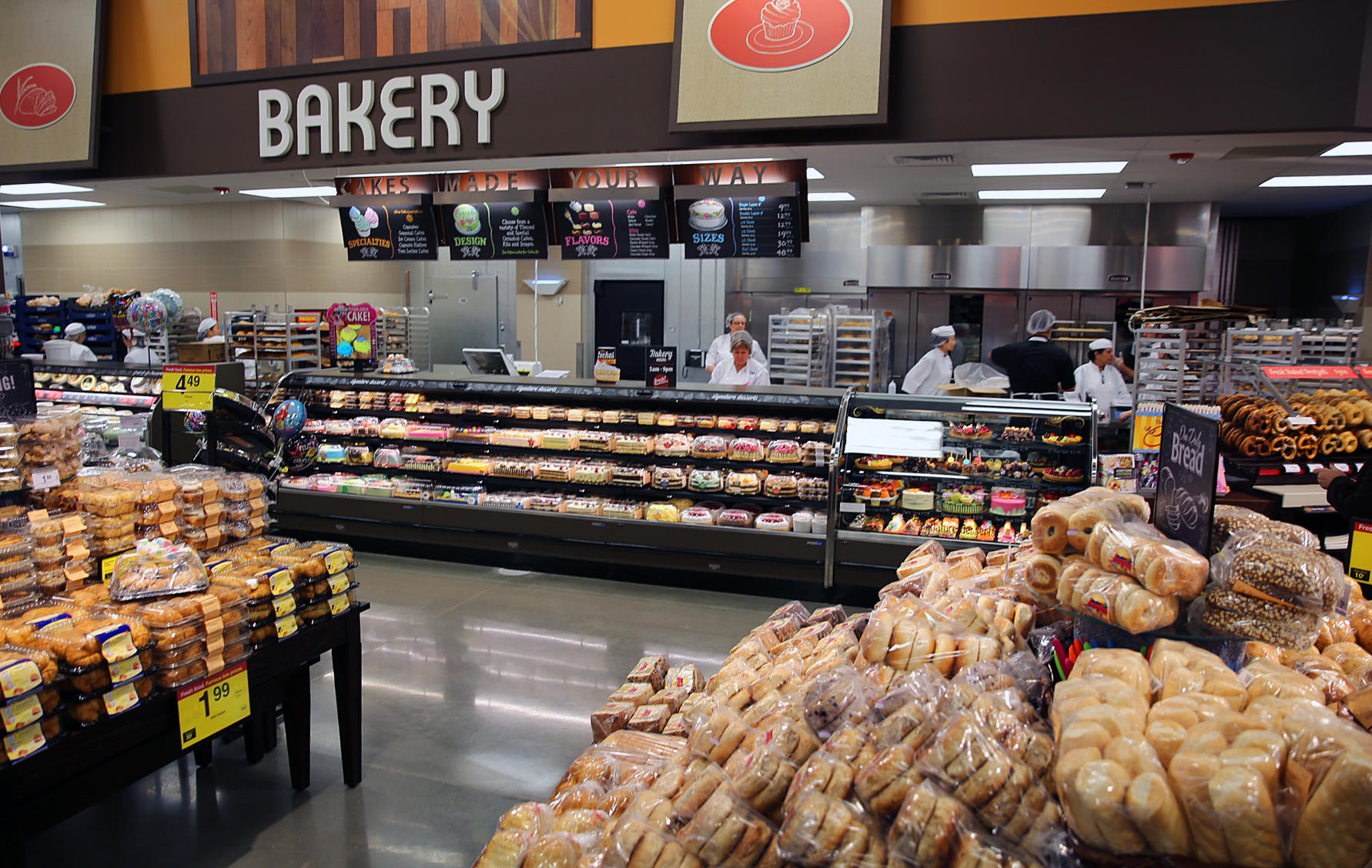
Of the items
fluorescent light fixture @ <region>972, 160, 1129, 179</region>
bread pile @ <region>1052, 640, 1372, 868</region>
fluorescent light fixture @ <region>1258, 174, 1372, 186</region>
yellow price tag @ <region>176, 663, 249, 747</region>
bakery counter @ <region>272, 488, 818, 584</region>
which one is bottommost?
bakery counter @ <region>272, 488, 818, 584</region>

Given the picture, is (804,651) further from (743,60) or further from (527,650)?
(743,60)

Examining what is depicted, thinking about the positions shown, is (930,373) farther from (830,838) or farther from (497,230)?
(830,838)

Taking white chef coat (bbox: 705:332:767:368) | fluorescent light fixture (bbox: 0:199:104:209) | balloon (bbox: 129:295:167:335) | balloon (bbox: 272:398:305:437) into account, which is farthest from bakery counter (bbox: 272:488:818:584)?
fluorescent light fixture (bbox: 0:199:104:209)

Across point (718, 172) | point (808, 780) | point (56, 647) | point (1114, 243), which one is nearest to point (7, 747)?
point (56, 647)

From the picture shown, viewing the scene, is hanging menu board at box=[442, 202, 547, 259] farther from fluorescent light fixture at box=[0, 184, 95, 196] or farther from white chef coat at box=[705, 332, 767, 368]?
fluorescent light fixture at box=[0, 184, 95, 196]

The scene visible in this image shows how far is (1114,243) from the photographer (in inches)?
351

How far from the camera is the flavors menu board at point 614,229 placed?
6395 mm

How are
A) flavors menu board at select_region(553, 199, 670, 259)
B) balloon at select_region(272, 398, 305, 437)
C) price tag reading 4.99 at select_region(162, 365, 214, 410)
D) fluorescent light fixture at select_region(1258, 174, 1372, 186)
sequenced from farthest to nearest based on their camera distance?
fluorescent light fixture at select_region(1258, 174, 1372, 186)
flavors menu board at select_region(553, 199, 670, 259)
balloon at select_region(272, 398, 305, 437)
price tag reading 4.99 at select_region(162, 365, 214, 410)

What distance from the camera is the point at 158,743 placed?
2.55 meters

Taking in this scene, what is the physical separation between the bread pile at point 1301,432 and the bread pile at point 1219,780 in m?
3.83

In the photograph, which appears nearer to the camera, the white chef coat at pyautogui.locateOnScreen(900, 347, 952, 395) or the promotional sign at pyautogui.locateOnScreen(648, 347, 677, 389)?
the promotional sign at pyautogui.locateOnScreen(648, 347, 677, 389)

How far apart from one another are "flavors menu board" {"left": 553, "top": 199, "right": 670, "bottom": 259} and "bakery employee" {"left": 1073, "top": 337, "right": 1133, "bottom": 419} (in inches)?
168

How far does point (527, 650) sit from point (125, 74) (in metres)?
6.12

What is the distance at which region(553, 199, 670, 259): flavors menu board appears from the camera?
6.39m
